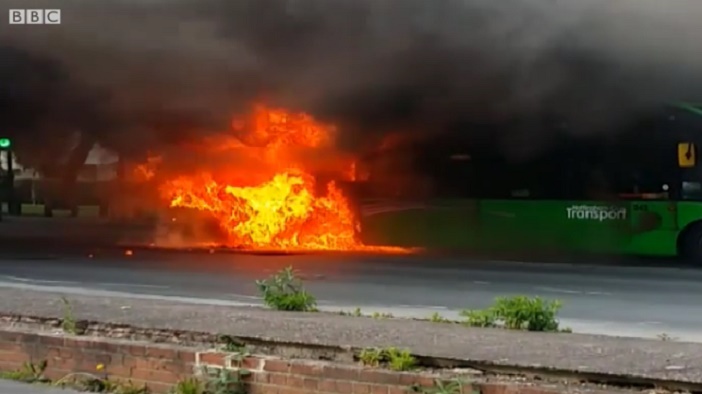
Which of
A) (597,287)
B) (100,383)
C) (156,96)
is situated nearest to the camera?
A: (100,383)

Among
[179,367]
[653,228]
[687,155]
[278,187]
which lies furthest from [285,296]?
[278,187]

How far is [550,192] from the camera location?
2200 centimetres

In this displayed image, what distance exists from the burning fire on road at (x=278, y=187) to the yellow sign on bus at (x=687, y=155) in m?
5.59

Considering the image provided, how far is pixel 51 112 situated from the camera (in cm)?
3105

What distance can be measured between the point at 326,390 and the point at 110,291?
8.74 metres

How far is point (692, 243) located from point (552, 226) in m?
2.72

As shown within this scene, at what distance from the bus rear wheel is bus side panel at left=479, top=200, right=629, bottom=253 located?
100cm

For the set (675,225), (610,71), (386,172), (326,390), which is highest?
(610,71)

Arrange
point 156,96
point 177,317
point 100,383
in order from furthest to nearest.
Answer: point 156,96
point 177,317
point 100,383

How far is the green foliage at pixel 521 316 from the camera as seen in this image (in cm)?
763

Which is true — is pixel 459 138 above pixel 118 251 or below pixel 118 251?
above

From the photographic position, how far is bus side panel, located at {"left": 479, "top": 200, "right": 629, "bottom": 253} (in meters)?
21.0

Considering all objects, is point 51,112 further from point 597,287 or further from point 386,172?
point 597,287

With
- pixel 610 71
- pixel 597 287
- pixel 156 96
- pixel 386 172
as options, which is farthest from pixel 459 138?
pixel 597 287
